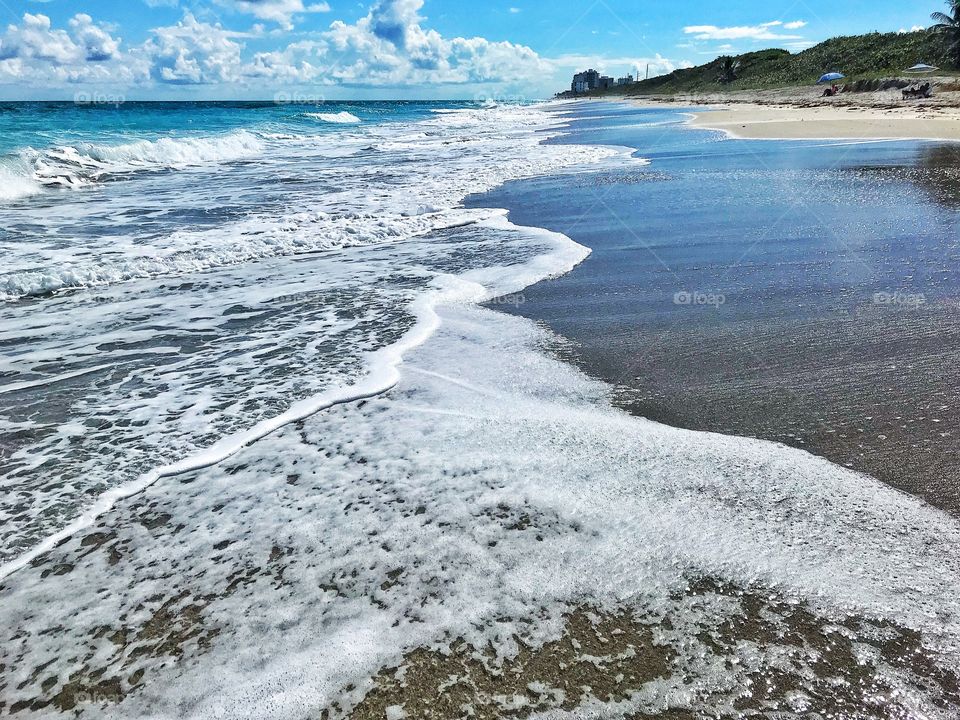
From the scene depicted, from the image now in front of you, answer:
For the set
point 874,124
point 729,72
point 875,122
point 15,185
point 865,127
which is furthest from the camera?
point 729,72

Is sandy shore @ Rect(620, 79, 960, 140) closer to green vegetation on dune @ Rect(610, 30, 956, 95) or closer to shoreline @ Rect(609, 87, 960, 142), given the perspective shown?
shoreline @ Rect(609, 87, 960, 142)

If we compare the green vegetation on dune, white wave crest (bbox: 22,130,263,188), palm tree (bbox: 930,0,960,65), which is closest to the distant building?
the green vegetation on dune

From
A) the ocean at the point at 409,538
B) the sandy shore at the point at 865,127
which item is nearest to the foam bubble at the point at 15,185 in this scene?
the ocean at the point at 409,538

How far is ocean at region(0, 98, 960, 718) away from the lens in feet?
6.23

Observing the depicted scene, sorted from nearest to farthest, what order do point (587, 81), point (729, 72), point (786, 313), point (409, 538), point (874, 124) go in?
point (409, 538)
point (786, 313)
point (874, 124)
point (729, 72)
point (587, 81)

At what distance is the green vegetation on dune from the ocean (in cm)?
5616

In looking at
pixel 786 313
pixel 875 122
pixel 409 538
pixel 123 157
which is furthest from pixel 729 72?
pixel 409 538

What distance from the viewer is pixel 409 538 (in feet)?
8.32

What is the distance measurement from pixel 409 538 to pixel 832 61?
80.7 m

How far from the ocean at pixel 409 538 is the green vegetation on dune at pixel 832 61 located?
184 ft

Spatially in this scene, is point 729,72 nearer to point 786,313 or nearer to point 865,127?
point 865,127

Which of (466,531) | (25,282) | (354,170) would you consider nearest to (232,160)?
(354,170)

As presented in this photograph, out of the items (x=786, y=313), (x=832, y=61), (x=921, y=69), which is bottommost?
(x=786, y=313)

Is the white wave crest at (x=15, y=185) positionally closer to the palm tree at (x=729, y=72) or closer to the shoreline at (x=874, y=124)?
the shoreline at (x=874, y=124)
